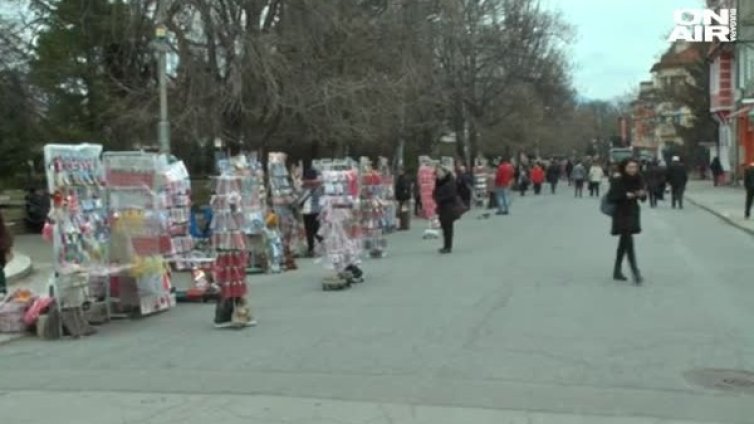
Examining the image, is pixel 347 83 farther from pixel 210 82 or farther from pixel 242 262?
pixel 242 262

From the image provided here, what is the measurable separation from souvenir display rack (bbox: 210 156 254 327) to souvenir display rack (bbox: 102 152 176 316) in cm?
71

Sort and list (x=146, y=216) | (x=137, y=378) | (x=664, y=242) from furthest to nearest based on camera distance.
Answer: (x=664, y=242)
(x=146, y=216)
(x=137, y=378)

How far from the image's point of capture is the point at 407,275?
15594 mm

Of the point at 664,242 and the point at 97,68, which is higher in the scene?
the point at 97,68

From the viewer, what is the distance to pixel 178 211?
43.5ft

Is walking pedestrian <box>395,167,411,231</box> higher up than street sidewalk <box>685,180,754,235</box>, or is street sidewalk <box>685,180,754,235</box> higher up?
walking pedestrian <box>395,167,411,231</box>

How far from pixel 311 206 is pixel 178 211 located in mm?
5908

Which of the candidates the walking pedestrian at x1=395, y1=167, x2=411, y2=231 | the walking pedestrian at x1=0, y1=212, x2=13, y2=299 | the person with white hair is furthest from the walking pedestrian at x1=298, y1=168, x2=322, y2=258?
the walking pedestrian at x1=395, y1=167, x2=411, y2=231

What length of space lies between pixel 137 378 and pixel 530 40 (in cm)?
4514

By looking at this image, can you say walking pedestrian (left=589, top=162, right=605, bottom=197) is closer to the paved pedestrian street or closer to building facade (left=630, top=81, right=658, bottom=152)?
the paved pedestrian street

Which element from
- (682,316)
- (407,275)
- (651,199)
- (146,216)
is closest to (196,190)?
(651,199)

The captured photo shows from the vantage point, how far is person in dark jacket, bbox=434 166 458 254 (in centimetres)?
1902

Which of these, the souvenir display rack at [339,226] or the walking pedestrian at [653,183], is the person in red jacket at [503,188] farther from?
the souvenir display rack at [339,226]

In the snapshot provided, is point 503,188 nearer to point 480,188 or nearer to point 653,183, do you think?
point 653,183
